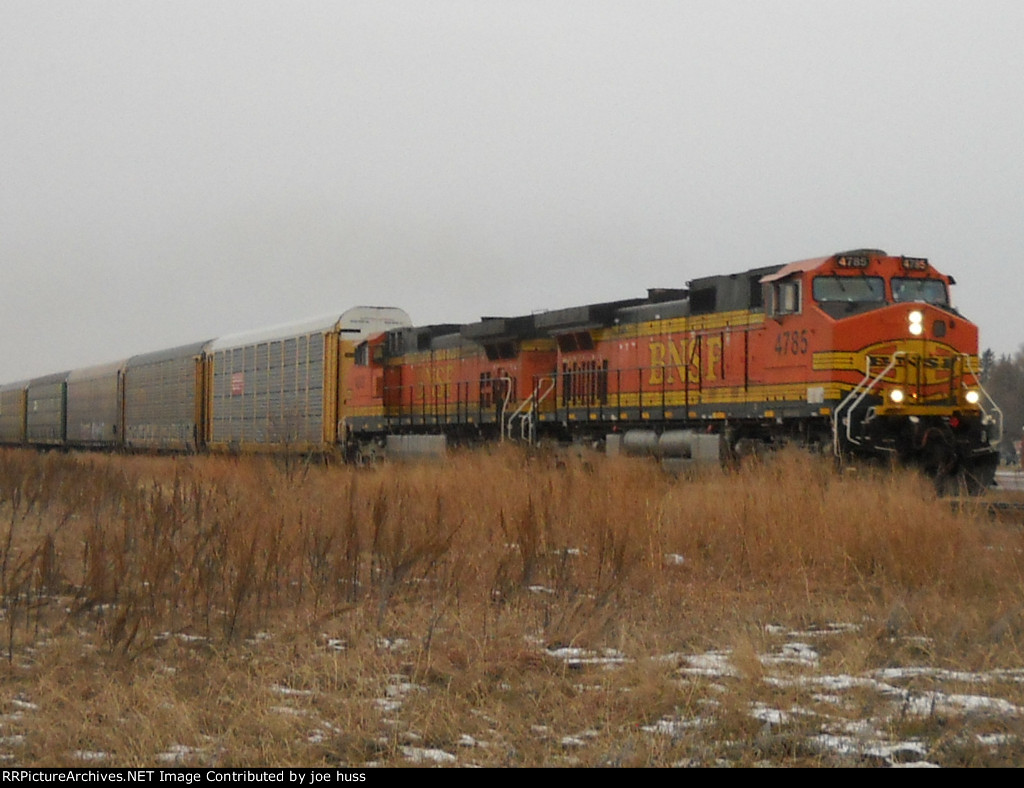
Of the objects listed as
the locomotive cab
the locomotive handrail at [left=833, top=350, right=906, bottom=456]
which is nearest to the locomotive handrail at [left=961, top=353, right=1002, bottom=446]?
the locomotive cab

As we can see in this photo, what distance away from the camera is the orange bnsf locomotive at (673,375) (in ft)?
50.0

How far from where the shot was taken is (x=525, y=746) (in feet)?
15.5

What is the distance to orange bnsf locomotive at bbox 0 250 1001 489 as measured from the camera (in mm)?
15227

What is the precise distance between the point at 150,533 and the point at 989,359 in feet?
297

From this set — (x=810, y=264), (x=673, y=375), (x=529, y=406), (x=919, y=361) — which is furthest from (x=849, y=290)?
(x=529, y=406)

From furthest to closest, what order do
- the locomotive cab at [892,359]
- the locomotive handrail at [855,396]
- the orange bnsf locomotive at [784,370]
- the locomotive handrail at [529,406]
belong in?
the locomotive handrail at [529,406] < the orange bnsf locomotive at [784,370] < the locomotive cab at [892,359] < the locomotive handrail at [855,396]

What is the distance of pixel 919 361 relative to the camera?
1548cm

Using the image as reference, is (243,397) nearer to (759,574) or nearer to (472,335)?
(472,335)

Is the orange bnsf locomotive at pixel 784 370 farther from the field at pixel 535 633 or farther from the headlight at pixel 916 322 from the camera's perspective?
the field at pixel 535 633

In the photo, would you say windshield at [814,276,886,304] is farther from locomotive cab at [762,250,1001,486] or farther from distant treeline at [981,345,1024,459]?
distant treeline at [981,345,1024,459]

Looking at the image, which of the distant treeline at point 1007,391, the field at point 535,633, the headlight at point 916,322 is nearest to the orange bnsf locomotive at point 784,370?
the headlight at point 916,322

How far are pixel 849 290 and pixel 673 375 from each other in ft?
10.9

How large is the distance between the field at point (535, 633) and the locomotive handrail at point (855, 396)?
3100 millimetres

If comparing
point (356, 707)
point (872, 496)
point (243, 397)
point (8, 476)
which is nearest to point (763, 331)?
point (872, 496)
